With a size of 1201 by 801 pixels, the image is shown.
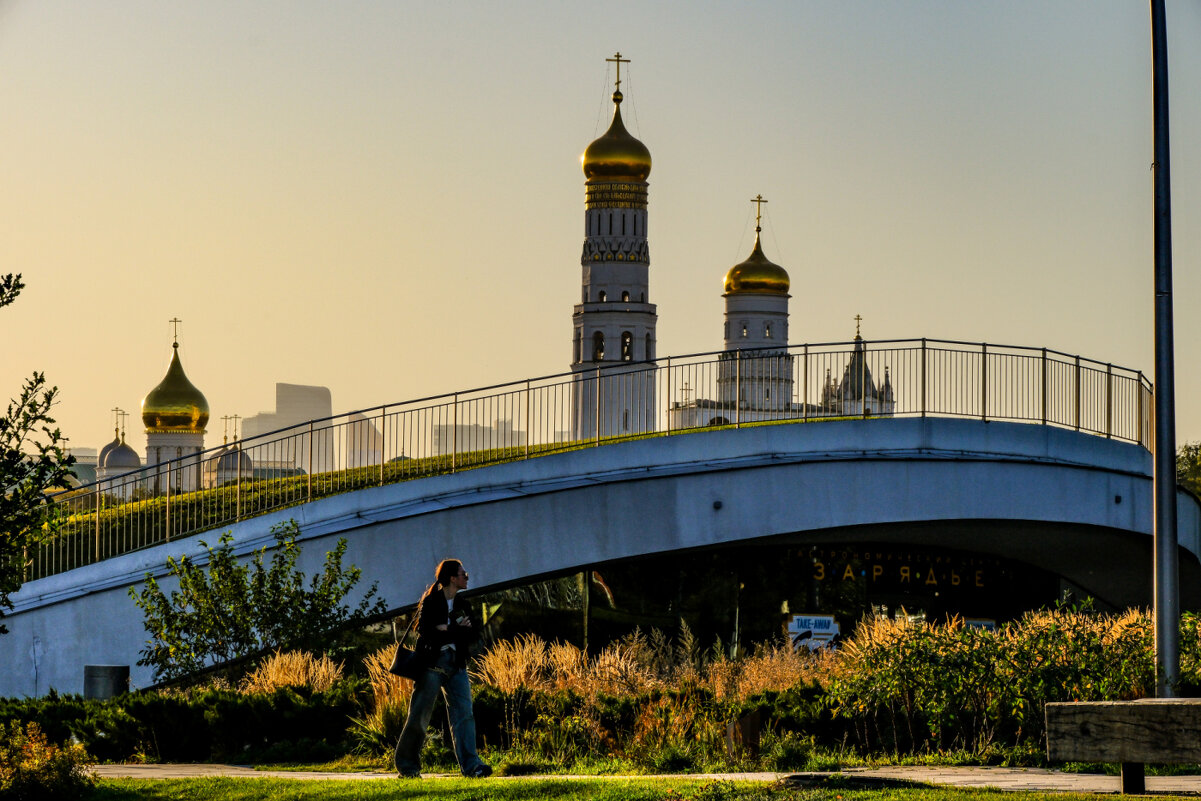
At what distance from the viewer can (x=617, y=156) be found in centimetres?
9525

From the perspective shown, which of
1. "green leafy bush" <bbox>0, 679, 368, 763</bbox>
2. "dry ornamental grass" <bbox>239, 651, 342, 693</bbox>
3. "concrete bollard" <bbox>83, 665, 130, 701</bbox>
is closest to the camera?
"green leafy bush" <bbox>0, 679, 368, 763</bbox>

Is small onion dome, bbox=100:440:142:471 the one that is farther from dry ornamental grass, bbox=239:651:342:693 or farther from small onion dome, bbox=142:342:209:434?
dry ornamental grass, bbox=239:651:342:693

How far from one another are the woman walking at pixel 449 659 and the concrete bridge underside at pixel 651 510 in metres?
11.6

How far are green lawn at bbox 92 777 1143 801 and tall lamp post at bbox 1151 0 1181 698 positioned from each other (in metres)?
4.51

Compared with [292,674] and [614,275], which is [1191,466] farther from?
[292,674]

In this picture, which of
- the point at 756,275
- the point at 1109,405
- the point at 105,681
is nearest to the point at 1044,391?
the point at 1109,405

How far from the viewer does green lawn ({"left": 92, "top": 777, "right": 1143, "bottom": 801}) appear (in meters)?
11.7

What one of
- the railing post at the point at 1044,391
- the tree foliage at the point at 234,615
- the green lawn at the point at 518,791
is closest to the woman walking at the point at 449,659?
the green lawn at the point at 518,791

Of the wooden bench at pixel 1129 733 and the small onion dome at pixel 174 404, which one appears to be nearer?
the wooden bench at pixel 1129 733

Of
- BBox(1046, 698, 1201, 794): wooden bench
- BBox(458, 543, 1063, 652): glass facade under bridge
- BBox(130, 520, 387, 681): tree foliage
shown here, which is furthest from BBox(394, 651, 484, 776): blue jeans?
BBox(458, 543, 1063, 652): glass facade under bridge

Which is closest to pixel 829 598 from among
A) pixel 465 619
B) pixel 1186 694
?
pixel 1186 694

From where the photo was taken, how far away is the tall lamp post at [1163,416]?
15.8 metres

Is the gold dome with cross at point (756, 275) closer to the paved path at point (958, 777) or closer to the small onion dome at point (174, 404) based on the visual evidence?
the small onion dome at point (174, 404)

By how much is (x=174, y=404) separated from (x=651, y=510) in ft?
232
